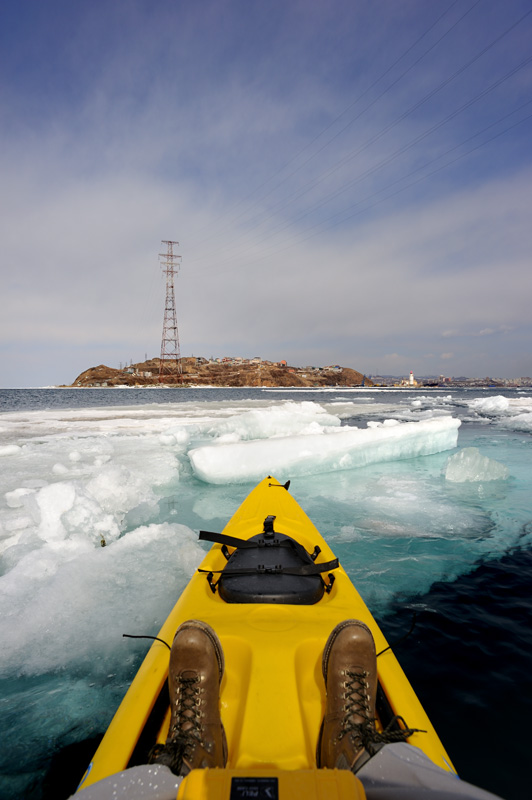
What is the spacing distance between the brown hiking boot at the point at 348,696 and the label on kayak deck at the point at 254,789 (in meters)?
0.47

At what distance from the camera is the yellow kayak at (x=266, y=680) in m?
1.35

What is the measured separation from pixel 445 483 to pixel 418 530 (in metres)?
2.64

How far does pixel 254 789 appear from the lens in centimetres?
107

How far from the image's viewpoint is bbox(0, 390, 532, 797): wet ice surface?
86.9 inches

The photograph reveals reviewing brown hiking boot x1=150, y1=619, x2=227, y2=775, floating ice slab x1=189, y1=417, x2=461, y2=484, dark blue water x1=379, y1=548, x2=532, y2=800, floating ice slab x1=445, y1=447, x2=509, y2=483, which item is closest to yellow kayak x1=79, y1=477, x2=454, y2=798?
brown hiking boot x1=150, y1=619, x2=227, y2=775

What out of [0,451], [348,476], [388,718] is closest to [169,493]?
[348,476]

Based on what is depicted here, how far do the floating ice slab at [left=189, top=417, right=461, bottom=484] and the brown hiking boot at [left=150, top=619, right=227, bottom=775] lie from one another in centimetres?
510

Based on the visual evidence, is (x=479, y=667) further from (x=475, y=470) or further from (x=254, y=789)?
(x=475, y=470)

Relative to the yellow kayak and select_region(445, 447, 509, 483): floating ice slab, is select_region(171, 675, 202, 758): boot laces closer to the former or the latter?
the yellow kayak

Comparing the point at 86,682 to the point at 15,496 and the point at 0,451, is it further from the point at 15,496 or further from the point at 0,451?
the point at 0,451

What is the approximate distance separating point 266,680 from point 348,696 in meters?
0.37

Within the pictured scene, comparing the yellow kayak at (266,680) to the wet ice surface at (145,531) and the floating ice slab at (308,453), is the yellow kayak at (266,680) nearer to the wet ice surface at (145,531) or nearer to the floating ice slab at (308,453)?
the wet ice surface at (145,531)

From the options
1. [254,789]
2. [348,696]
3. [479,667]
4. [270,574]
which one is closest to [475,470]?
[479,667]

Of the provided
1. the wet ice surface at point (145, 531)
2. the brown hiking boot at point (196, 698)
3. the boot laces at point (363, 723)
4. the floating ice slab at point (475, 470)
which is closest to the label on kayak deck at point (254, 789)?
the brown hiking boot at point (196, 698)
